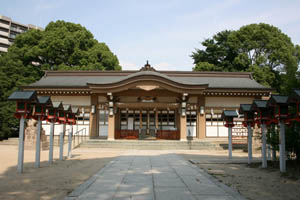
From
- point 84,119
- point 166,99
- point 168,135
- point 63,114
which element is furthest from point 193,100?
point 63,114

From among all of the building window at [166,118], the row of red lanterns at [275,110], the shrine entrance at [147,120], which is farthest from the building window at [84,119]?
the row of red lanterns at [275,110]

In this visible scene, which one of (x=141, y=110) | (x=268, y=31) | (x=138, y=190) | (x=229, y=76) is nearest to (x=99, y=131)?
(x=141, y=110)

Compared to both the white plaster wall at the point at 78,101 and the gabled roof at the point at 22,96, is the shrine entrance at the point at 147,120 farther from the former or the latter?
the gabled roof at the point at 22,96

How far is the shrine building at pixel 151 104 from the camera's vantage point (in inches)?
655

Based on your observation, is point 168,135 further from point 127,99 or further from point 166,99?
point 127,99

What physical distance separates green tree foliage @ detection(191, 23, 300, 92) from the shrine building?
11.9 m

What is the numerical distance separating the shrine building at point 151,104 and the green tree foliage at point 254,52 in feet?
38.9

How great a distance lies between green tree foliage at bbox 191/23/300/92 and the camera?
96.8ft

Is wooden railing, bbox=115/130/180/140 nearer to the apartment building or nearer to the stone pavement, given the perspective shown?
the stone pavement

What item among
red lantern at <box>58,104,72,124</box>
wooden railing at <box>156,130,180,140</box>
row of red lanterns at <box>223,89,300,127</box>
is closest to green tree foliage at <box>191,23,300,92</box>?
wooden railing at <box>156,130,180,140</box>

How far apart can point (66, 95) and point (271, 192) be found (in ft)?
55.0

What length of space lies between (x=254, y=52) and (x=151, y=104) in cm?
2185

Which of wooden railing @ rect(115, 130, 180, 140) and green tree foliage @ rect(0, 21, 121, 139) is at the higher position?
green tree foliage @ rect(0, 21, 121, 139)

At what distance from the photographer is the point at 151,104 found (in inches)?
674
